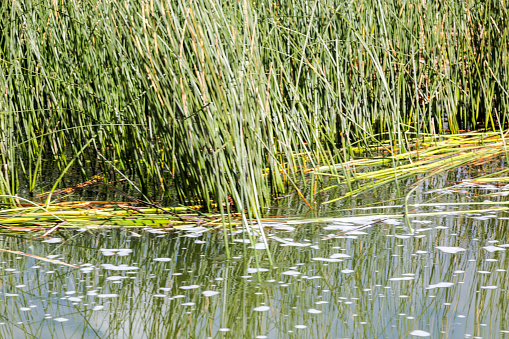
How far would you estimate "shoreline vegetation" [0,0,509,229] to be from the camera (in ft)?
7.96

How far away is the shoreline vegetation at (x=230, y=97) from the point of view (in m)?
2.43

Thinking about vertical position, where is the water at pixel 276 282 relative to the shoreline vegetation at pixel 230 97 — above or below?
below

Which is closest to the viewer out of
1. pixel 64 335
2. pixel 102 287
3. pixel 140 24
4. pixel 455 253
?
pixel 64 335

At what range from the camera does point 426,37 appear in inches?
165

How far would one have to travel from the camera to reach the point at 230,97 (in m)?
2.38

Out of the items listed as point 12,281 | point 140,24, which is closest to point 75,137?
point 140,24

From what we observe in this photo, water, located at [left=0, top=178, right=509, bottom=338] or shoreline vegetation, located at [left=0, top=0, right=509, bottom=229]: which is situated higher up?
shoreline vegetation, located at [left=0, top=0, right=509, bottom=229]

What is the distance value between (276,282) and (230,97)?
2.49 feet

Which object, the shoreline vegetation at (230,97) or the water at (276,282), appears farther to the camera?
the shoreline vegetation at (230,97)

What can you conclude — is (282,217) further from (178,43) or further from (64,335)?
(64,335)

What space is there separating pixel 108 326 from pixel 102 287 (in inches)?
10.6

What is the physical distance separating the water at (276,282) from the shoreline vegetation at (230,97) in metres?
0.18

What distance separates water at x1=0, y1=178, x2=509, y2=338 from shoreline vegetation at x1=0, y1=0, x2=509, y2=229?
7.1 inches

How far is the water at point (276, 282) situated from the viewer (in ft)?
5.35
